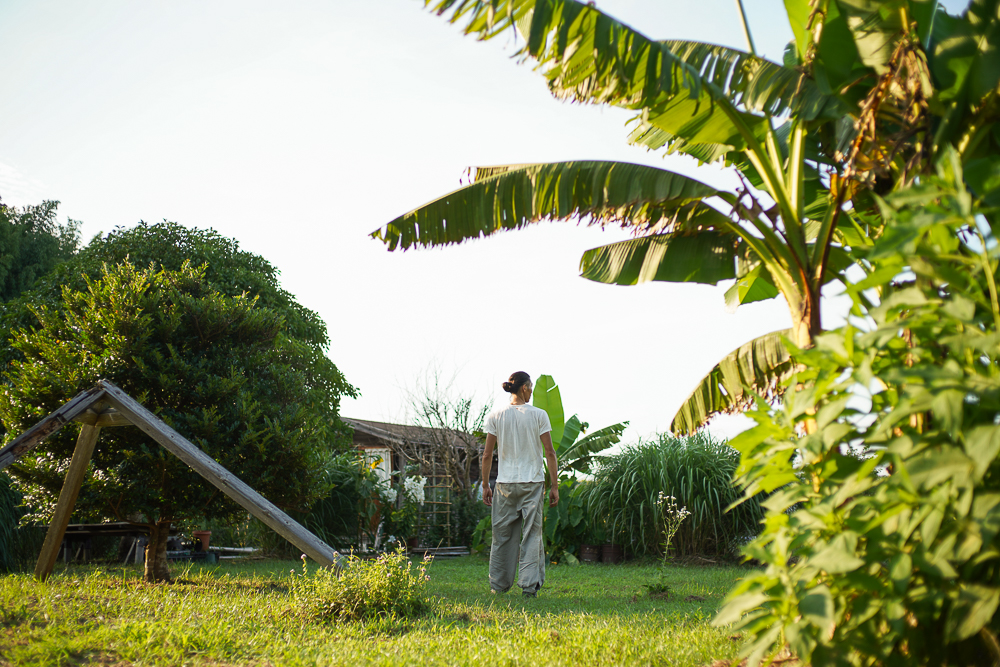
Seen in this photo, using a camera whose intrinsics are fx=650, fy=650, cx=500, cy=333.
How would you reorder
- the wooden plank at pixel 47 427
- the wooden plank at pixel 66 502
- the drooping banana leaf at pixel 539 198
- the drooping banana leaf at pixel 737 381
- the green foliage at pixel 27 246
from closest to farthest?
the drooping banana leaf at pixel 539 198
the drooping banana leaf at pixel 737 381
the wooden plank at pixel 47 427
the wooden plank at pixel 66 502
the green foliage at pixel 27 246

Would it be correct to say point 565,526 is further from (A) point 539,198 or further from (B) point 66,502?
(A) point 539,198

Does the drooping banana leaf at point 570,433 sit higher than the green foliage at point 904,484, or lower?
higher

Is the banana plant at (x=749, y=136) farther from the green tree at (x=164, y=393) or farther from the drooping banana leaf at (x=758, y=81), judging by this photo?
the green tree at (x=164, y=393)

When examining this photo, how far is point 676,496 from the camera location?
11047mm

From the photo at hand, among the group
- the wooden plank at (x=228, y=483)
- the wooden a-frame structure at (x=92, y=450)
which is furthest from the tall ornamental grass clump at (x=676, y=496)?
the wooden plank at (x=228, y=483)

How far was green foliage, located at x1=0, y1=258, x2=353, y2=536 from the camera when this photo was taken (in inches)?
273

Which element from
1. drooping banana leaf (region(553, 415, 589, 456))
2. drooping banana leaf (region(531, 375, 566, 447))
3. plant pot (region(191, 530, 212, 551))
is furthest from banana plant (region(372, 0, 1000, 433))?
plant pot (region(191, 530, 212, 551))

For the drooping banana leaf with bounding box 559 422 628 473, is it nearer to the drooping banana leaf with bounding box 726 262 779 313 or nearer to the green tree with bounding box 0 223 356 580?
the green tree with bounding box 0 223 356 580

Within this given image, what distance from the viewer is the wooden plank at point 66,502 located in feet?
21.2

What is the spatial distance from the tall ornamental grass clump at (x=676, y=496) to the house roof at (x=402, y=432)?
4.44 metres

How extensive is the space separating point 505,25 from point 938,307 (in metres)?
2.75

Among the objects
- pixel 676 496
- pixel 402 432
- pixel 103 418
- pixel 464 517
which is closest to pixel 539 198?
pixel 103 418

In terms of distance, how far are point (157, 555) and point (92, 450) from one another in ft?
4.45

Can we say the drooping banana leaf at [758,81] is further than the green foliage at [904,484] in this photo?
Yes
